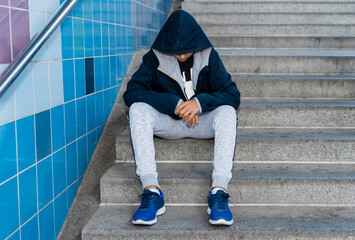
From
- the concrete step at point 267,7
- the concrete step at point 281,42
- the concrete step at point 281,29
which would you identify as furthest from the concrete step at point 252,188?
the concrete step at point 267,7

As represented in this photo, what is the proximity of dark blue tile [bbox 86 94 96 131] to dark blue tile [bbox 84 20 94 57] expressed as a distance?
24 centimetres

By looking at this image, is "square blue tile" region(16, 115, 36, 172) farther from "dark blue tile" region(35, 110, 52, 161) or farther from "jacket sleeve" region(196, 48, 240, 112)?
"jacket sleeve" region(196, 48, 240, 112)

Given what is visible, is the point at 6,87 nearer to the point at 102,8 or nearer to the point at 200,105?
the point at 200,105

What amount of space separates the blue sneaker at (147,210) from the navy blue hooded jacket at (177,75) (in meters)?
0.46

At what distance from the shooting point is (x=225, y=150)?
1972 mm

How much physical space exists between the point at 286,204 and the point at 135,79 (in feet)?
3.17

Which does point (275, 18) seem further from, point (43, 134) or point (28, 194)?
point (28, 194)

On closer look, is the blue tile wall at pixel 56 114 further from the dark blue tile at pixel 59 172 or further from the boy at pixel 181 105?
the boy at pixel 181 105

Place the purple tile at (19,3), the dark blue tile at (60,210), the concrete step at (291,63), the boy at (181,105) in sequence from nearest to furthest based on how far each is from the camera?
the purple tile at (19,3) < the boy at (181,105) < the dark blue tile at (60,210) < the concrete step at (291,63)

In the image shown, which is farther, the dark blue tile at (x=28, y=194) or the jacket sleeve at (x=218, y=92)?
the jacket sleeve at (x=218, y=92)

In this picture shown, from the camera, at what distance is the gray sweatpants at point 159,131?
1.96 m

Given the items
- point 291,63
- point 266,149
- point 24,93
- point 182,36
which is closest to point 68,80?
point 24,93

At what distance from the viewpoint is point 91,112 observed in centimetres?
251

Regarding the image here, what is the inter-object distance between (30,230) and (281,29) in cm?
314
